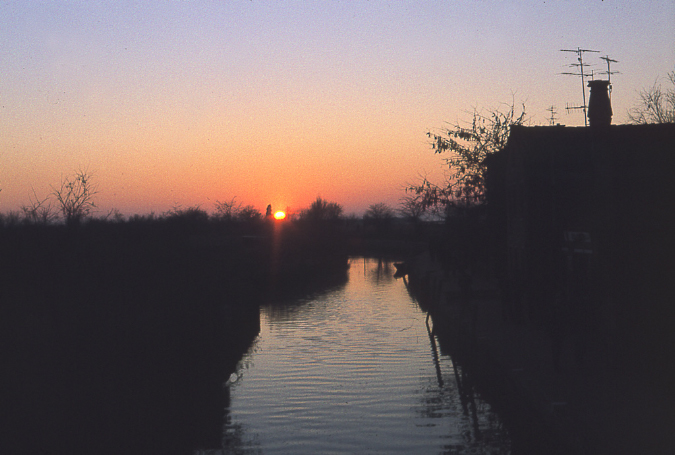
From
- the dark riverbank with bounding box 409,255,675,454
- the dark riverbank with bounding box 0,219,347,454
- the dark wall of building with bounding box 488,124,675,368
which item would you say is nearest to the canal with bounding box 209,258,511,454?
the dark riverbank with bounding box 409,255,675,454

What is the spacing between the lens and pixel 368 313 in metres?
32.9

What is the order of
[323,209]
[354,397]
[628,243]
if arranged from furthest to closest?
[323,209]
[354,397]
[628,243]

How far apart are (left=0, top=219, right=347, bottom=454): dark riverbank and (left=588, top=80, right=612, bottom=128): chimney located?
1560cm

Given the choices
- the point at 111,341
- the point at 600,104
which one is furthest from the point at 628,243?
the point at 600,104

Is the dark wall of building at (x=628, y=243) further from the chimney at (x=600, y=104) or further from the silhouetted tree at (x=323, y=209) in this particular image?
the silhouetted tree at (x=323, y=209)

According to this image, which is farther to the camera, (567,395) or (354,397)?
(354,397)

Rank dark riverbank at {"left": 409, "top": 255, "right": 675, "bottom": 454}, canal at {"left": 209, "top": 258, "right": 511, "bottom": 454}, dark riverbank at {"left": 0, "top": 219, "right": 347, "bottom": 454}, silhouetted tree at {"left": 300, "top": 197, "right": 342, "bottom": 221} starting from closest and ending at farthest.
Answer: dark riverbank at {"left": 409, "top": 255, "right": 675, "bottom": 454}
canal at {"left": 209, "top": 258, "right": 511, "bottom": 454}
dark riverbank at {"left": 0, "top": 219, "right": 347, "bottom": 454}
silhouetted tree at {"left": 300, "top": 197, "right": 342, "bottom": 221}

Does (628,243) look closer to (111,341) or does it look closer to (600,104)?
(111,341)

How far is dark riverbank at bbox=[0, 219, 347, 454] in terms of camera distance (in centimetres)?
1182

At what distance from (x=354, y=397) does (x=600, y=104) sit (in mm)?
16004

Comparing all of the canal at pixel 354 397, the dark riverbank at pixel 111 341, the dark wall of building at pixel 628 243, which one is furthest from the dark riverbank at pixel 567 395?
the dark riverbank at pixel 111 341

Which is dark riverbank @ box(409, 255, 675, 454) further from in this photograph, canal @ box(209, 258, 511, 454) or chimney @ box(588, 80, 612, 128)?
chimney @ box(588, 80, 612, 128)

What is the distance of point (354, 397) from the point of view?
50.0ft

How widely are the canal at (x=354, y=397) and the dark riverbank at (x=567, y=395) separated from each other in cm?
60
